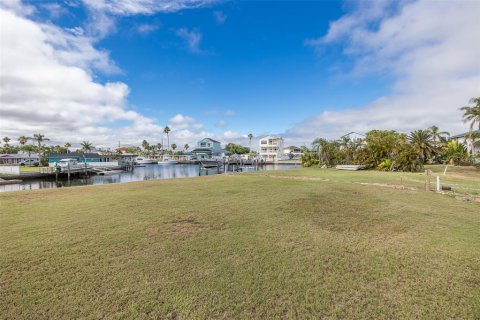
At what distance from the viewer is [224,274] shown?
3941mm

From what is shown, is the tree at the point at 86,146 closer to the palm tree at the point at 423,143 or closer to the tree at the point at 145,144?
the tree at the point at 145,144

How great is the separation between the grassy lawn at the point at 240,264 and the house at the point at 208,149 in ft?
294

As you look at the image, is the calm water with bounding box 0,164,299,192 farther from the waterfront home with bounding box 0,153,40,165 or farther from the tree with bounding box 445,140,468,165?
the waterfront home with bounding box 0,153,40,165

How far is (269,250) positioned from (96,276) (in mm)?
3085

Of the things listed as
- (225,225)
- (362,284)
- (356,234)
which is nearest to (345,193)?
(356,234)

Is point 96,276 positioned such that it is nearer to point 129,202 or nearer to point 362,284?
point 362,284

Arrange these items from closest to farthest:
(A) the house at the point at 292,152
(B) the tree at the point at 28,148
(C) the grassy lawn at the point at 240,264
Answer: (C) the grassy lawn at the point at 240,264, (B) the tree at the point at 28,148, (A) the house at the point at 292,152

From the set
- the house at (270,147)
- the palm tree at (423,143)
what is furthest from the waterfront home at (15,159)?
the palm tree at (423,143)

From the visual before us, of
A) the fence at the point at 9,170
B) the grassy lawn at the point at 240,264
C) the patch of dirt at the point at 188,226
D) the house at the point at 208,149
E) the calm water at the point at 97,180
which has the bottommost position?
the calm water at the point at 97,180

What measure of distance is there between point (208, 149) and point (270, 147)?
2633cm

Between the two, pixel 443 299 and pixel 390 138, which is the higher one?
pixel 390 138

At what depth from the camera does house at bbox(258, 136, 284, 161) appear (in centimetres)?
9438

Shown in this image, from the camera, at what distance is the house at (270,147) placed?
3716 inches

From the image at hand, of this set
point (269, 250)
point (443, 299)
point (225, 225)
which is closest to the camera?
point (443, 299)
